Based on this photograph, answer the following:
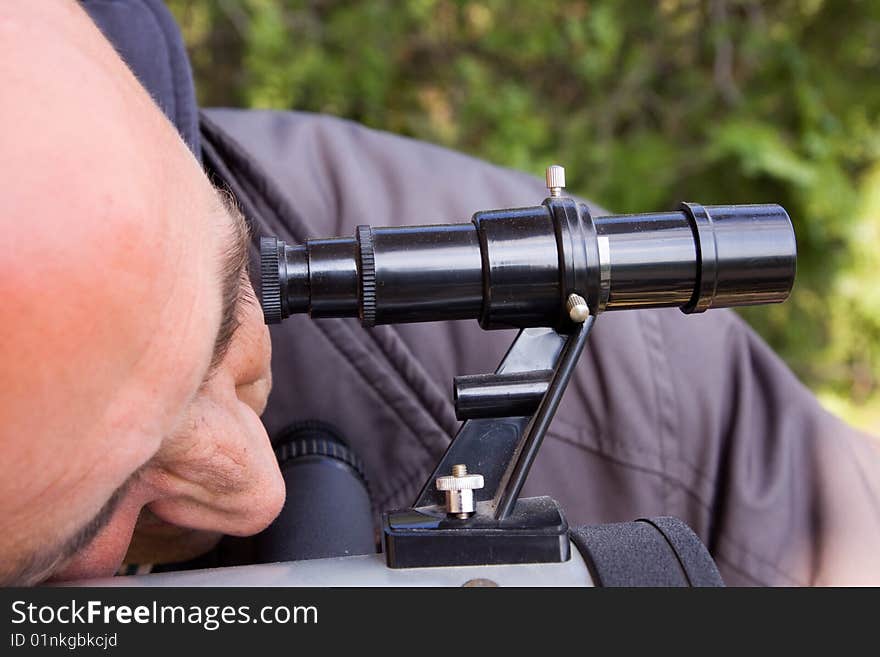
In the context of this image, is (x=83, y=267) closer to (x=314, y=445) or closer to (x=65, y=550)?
(x=65, y=550)

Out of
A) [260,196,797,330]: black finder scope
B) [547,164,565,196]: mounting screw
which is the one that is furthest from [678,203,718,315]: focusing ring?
[547,164,565,196]: mounting screw

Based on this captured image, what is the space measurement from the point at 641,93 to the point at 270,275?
1991mm

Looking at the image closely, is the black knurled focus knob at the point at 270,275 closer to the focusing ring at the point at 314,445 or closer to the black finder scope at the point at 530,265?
the black finder scope at the point at 530,265

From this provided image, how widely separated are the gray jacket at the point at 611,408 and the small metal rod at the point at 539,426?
0.33 m

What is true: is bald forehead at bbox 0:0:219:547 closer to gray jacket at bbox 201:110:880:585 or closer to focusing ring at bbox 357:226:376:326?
focusing ring at bbox 357:226:376:326

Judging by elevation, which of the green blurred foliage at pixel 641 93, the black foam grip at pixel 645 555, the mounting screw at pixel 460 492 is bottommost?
the black foam grip at pixel 645 555

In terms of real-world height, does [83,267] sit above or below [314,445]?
above

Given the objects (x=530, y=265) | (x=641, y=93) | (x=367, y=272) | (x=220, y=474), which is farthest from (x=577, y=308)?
(x=641, y=93)

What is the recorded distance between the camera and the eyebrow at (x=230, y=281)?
621 mm

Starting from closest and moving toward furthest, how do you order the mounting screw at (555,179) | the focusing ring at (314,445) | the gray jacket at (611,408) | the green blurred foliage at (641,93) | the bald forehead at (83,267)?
the bald forehead at (83,267), the mounting screw at (555,179), the focusing ring at (314,445), the gray jacket at (611,408), the green blurred foliage at (641,93)

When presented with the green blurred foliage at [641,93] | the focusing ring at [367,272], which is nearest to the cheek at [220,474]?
the focusing ring at [367,272]

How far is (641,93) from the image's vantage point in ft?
7.95

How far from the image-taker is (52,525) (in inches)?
21.8

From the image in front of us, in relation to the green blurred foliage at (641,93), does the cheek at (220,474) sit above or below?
below
